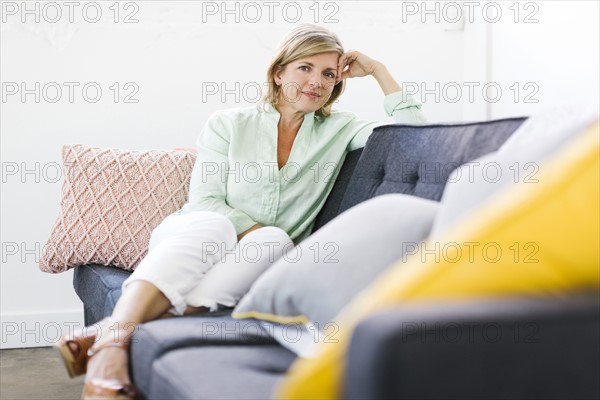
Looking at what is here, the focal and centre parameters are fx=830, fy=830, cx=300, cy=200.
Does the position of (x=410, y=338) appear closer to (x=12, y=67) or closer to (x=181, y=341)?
(x=181, y=341)

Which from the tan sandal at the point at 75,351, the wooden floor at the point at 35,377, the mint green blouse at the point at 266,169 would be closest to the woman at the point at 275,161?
the mint green blouse at the point at 266,169

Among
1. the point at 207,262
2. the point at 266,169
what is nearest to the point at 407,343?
the point at 207,262

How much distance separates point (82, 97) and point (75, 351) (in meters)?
2.09

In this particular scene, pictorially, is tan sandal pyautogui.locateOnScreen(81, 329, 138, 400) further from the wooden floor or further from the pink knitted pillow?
the wooden floor

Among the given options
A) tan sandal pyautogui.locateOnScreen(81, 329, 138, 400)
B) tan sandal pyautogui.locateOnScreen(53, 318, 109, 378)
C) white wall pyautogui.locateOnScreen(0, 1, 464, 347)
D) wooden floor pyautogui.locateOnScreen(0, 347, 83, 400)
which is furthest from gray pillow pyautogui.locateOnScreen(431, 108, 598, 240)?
white wall pyautogui.locateOnScreen(0, 1, 464, 347)

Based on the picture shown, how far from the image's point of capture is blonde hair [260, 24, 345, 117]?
253cm

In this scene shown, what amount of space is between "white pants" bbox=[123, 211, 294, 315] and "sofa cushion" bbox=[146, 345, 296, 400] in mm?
375

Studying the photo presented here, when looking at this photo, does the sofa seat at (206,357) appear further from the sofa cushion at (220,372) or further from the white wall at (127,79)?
the white wall at (127,79)

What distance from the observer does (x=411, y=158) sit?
215 cm

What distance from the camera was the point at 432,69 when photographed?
396cm

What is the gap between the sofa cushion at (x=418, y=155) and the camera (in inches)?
75.3

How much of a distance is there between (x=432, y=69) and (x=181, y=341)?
2.71 meters

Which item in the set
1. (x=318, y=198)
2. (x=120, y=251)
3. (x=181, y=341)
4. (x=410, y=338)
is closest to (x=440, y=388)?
(x=410, y=338)

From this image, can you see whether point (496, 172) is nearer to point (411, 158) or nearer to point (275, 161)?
point (411, 158)
